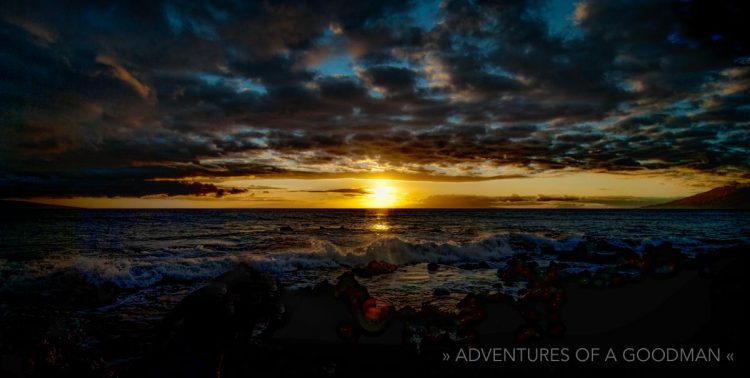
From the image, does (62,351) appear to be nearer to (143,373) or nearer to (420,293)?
(143,373)

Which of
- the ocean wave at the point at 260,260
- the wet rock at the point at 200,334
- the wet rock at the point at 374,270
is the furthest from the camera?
the wet rock at the point at 374,270

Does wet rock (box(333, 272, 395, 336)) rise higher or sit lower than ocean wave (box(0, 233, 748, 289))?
higher

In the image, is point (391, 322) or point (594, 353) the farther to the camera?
point (391, 322)

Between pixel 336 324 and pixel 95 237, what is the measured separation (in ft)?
123

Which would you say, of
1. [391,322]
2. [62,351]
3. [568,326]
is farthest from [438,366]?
[62,351]

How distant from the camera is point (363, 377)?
6.21m

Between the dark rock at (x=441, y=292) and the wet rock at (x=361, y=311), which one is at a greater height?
the wet rock at (x=361, y=311)

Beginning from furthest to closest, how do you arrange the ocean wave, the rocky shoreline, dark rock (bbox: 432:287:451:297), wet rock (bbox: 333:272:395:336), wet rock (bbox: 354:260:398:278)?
wet rock (bbox: 354:260:398:278) → the ocean wave → dark rock (bbox: 432:287:451:297) → wet rock (bbox: 333:272:395:336) → the rocky shoreline

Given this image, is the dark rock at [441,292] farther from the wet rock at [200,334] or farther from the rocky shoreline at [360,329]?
the wet rock at [200,334]

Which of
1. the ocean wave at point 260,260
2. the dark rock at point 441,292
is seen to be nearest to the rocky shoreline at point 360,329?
the dark rock at point 441,292

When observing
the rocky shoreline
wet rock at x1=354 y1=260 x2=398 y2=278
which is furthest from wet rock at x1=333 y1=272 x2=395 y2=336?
wet rock at x1=354 y1=260 x2=398 y2=278

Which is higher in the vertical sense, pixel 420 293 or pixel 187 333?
pixel 187 333

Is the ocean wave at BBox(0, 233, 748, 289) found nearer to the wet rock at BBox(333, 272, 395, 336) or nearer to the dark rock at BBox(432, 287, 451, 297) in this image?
the dark rock at BBox(432, 287, 451, 297)

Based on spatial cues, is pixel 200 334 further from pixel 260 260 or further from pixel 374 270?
pixel 260 260
